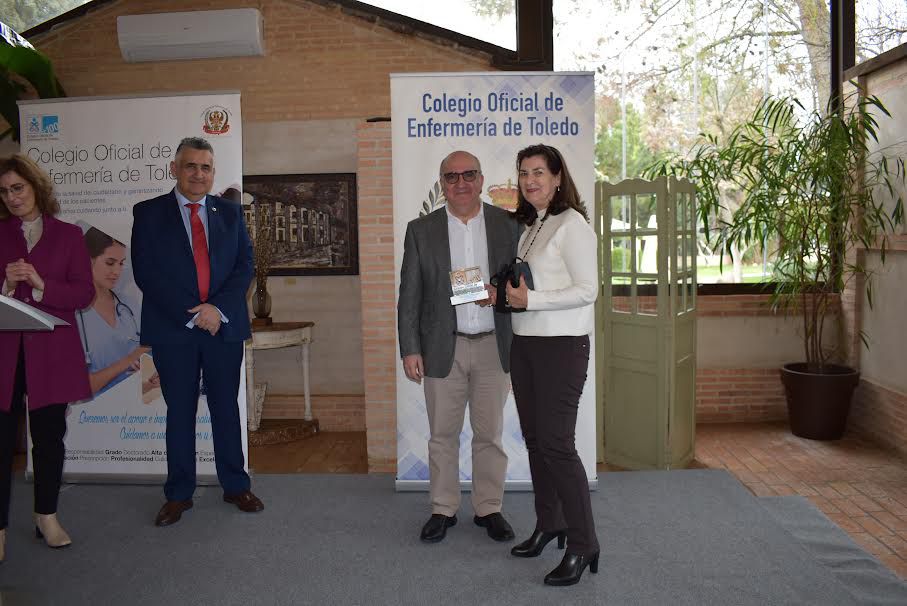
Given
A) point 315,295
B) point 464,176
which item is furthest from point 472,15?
point 464,176

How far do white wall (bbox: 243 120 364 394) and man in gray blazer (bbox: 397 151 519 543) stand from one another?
281 centimetres

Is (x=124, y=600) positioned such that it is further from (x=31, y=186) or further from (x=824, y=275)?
(x=824, y=275)

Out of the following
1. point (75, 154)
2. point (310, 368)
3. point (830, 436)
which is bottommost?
point (830, 436)

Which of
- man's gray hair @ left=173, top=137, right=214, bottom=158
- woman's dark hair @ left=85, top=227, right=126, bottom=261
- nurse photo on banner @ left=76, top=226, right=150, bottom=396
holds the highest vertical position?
man's gray hair @ left=173, top=137, right=214, bottom=158

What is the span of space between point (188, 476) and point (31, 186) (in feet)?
4.97

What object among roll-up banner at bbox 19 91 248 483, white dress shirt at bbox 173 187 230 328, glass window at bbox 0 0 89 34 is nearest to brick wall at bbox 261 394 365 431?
A: roll-up banner at bbox 19 91 248 483

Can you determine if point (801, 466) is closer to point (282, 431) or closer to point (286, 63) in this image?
point (282, 431)

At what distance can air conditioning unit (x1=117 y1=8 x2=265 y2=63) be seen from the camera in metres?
5.67

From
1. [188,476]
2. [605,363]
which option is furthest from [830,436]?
[188,476]

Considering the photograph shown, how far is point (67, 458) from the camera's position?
4.16 metres

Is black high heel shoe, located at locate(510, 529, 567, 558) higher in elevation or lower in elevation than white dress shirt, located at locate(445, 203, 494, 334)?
lower

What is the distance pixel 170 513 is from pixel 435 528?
1.31 m

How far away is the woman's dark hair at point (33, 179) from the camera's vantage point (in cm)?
301

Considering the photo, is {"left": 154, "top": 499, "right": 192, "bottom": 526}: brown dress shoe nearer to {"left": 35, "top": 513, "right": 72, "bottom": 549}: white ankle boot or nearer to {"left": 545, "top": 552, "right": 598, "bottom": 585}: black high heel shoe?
{"left": 35, "top": 513, "right": 72, "bottom": 549}: white ankle boot
